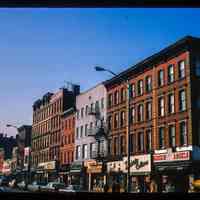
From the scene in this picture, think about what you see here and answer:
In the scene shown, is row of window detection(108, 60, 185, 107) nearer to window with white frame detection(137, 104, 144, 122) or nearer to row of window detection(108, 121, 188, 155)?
window with white frame detection(137, 104, 144, 122)

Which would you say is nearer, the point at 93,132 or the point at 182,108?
the point at 182,108

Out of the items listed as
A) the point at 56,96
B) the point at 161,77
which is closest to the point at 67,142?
the point at 56,96

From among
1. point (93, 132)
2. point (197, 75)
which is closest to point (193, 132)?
point (197, 75)

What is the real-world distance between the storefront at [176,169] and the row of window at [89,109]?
14084mm

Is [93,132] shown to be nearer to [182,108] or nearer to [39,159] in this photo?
[182,108]

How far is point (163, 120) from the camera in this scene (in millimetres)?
33531

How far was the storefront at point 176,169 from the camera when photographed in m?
29.4

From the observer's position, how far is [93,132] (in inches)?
1807

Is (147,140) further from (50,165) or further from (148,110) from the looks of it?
(50,165)

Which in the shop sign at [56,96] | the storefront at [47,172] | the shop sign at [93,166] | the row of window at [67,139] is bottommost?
the storefront at [47,172]

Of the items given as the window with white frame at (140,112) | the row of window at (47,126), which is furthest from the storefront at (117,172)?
the row of window at (47,126)

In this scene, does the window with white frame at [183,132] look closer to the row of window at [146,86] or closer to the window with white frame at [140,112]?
the row of window at [146,86]

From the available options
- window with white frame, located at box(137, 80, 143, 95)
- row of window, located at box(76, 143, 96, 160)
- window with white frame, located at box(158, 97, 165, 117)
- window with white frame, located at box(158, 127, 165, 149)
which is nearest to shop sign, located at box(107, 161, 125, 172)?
row of window, located at box(76, 143, 96, 160)
